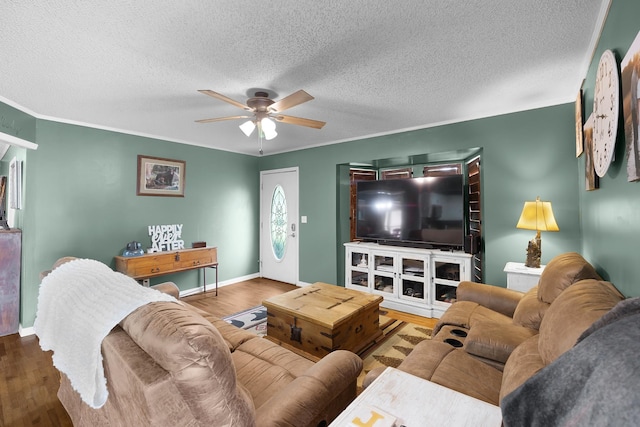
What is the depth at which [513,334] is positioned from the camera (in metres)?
Answer: 1.60

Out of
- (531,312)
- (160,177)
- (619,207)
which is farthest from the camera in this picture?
(160,177)

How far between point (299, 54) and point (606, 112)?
1.73 metres

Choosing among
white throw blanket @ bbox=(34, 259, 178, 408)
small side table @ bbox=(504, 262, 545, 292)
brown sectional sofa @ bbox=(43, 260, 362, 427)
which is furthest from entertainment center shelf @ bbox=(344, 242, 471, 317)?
white throw blanket @ bbox=(34, 259, 178, 408)

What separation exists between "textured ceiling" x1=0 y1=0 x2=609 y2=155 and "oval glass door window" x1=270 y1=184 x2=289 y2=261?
7.59ft

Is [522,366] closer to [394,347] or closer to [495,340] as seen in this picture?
[495,340]

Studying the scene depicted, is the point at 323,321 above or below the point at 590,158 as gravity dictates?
below

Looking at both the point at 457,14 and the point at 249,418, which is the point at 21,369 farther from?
the point at 457,14

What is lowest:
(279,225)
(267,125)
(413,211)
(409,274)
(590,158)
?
(409,274)

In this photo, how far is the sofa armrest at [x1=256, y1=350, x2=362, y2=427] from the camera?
105cm

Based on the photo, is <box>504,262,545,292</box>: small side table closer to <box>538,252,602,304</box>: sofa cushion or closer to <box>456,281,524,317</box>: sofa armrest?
<box>456,281,524,317</box>: sofa armrest

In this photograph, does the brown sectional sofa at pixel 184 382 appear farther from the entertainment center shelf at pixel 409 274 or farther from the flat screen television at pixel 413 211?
the flat screen television at pixel 413 211

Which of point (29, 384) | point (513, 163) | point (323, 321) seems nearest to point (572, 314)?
point (323, 321)

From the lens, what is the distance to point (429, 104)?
286 centimetres

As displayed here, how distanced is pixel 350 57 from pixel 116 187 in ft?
11.4
